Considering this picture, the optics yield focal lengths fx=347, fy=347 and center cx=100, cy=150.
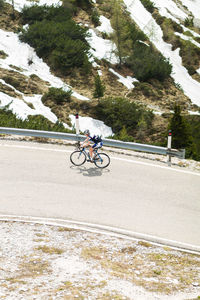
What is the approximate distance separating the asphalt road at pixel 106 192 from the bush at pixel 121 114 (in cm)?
1466

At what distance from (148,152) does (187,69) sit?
37.3 m

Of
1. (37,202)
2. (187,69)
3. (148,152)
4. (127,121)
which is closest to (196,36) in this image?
(187,69)

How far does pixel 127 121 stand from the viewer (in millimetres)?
26141

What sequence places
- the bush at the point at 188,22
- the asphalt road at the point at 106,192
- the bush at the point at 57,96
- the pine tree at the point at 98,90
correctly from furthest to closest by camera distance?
1. the bush at the point at 188,22
2. the pine tree at the point at 98,90
3. the bush at the point at 57,96
4. the asphalt road at the point at 106,192

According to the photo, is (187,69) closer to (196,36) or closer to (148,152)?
(196,36)

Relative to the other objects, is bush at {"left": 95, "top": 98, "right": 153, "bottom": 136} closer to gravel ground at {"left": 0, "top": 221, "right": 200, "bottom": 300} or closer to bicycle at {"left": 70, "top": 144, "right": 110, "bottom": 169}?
bicycle at {"left": 70, "top": 144, "right": 110, "bottom": 169}

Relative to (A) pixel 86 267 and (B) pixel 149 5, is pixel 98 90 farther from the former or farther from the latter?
(B) pixel 149 5

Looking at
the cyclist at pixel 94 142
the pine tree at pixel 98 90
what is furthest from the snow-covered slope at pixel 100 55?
the cyclist at pixel 94 142

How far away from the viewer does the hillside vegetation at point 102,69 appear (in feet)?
86.7

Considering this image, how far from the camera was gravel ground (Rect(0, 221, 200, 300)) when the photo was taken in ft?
17.4

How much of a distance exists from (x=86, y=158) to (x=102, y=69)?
2875cm

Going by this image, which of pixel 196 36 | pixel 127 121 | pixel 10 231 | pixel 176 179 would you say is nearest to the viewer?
pixel 10 231

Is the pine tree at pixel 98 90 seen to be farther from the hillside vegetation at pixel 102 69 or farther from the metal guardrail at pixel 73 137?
the metal guardrail at pixel 73 137

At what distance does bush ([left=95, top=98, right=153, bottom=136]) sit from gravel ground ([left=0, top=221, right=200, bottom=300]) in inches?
736
